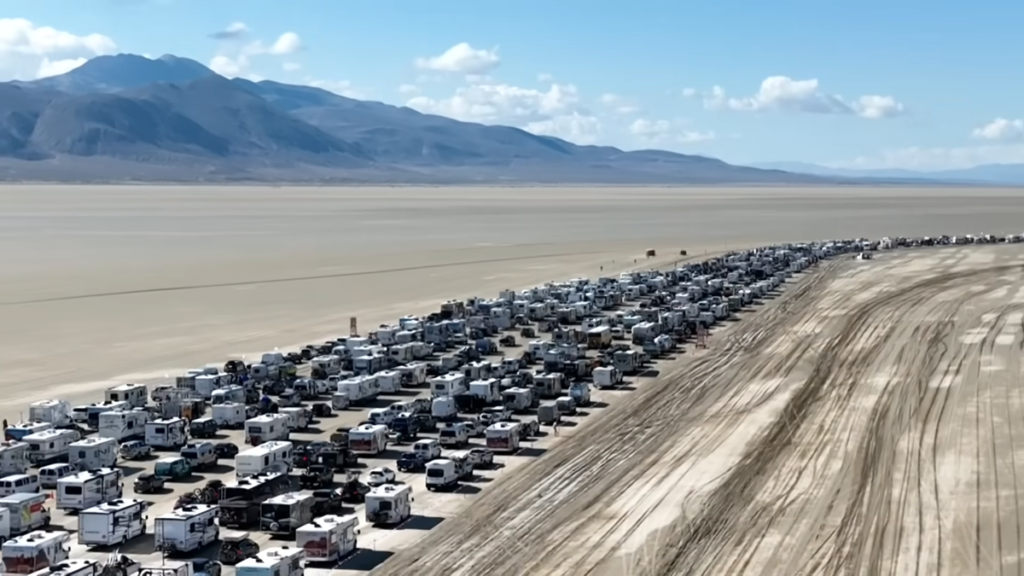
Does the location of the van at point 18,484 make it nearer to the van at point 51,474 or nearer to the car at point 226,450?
the van at point 51,474

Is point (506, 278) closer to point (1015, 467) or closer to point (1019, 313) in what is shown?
point (1019, 313)

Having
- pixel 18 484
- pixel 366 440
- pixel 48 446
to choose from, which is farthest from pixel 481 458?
pixel 48 446

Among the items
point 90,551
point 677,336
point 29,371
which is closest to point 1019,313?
point 677,336

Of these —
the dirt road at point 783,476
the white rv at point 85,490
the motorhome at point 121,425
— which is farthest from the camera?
the motorhome at point 121,425

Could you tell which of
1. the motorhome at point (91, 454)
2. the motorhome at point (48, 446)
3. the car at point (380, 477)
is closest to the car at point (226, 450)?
the motorhome at point (91, 454)

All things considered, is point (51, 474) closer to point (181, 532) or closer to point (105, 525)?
point (105, 525)
